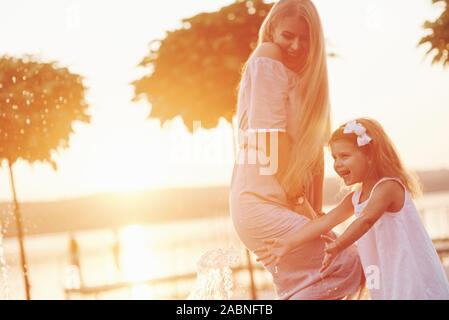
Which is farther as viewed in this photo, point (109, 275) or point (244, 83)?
point (109, 275)

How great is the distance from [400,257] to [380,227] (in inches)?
4.2

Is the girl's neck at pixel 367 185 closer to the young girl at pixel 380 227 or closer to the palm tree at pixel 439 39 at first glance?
the young girl at pixel 380 227

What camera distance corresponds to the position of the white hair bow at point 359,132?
2.36 m

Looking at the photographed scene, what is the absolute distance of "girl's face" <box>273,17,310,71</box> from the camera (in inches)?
92.3

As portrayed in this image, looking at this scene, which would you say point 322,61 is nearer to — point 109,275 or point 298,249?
point 298,249

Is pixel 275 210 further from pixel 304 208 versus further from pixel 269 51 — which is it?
pixel 269 51

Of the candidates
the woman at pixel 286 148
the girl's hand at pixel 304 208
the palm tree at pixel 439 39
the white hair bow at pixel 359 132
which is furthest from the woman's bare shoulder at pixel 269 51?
the palm tree at pixel 439 39

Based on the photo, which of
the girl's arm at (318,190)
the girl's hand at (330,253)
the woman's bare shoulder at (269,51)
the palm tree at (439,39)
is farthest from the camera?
the palm tree at (439,39)

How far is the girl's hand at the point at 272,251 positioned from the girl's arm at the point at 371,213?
5.0 inches

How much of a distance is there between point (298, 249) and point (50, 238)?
3052cm

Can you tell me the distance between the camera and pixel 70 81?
212 inches

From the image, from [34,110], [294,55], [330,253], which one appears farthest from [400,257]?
[34,110]
